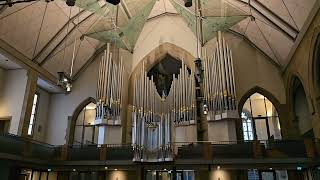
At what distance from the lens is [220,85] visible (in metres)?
13.3

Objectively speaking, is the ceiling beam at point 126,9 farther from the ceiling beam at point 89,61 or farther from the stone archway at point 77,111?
the stone archway at point 77,111

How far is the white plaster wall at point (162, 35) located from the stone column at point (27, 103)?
17.6 ft

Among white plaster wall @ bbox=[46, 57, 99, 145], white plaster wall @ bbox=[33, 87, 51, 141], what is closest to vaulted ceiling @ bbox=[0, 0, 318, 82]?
white plaster wall @ bbox=[46, 57, 99, 145]

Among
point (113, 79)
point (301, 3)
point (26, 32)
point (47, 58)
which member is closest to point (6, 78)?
point (47, 58)

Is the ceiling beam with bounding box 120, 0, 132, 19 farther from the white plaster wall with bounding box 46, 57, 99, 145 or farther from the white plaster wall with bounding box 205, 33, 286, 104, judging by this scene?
the white plaster wall with bounding box 205, 33, 286, 104

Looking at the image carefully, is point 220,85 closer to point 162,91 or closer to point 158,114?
point 158,114

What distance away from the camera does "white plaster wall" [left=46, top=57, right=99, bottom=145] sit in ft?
53.2

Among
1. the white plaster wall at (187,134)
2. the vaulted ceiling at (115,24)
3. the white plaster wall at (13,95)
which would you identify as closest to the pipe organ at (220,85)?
the white plaster wall at (187,134)

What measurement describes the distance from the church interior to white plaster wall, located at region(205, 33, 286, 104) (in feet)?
0.18

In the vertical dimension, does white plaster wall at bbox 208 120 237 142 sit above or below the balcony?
above

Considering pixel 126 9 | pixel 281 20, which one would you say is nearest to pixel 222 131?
pixel 281 20

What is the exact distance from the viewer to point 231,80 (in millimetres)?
13297

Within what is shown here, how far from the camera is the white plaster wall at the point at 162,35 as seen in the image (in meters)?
16.3

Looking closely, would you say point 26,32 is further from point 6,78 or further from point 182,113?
point 182,113
